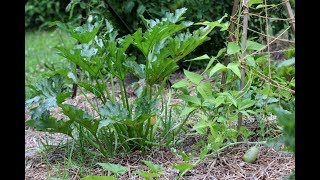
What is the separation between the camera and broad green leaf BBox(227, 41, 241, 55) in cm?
227

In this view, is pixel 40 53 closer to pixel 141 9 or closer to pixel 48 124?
pixel 141 9

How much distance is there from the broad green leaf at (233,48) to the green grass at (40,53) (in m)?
2.62

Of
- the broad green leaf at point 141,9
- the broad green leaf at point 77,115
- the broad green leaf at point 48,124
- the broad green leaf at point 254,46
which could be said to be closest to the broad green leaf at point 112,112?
the broad green leaf at point 77,115

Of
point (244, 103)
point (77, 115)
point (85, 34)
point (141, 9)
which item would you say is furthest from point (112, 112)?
point (141, 9)

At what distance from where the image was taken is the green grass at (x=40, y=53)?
546 centimetres

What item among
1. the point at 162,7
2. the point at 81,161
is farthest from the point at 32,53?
the point at 81,161

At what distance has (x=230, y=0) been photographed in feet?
14.0

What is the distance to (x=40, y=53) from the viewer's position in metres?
6.94

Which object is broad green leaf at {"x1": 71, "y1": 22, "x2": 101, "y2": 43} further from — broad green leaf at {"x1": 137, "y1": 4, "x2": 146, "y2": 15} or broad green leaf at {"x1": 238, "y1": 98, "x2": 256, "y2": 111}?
broad green leaf at {"x1": 137, "y1": 4, "x2": 146, "y2": 15}

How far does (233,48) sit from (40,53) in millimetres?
5040

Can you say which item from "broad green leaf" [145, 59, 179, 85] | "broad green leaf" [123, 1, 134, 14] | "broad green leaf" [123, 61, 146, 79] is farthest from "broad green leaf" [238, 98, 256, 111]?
"broad green leaf" [123, 1, 134, 14]

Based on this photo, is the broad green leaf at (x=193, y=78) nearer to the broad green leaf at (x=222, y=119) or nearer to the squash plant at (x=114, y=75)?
the squash plant at (x=114, y=75)
